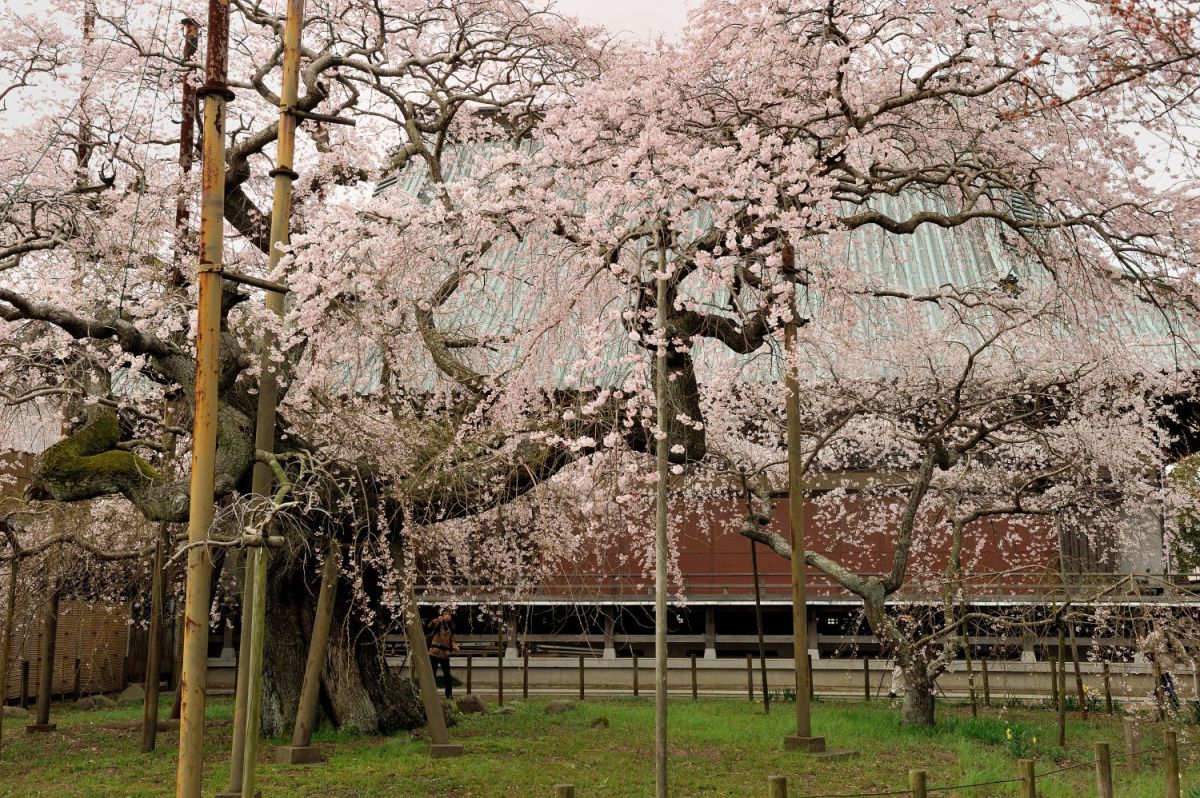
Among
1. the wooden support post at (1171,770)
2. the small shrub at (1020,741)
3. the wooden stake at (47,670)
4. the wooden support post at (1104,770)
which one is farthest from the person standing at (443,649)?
the wooden support post at (1171,770)

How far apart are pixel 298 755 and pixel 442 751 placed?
4.41 ft

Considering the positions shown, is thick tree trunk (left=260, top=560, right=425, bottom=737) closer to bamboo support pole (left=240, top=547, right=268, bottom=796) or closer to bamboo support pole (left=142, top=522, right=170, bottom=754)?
bamboo support pole (left=142, top=522, right=170, bottom=754)

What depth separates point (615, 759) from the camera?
10719 mm

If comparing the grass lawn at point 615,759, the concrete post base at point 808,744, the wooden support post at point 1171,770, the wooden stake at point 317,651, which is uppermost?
the wooden stake at point 317,651

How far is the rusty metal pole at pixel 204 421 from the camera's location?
5184 mm

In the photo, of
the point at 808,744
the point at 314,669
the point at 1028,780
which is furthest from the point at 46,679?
the point at 1028,780

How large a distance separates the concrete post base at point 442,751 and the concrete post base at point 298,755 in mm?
1024

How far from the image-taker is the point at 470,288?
33.1ft

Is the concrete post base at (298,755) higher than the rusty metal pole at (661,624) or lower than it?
lower

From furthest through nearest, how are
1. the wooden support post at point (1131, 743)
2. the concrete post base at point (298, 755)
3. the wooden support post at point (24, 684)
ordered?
the wooden support post at point (24, 684) → the concrete post base at point (298, 755) → the wooden support post at point (1131, 743)

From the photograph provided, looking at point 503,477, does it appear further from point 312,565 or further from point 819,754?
point 819,754

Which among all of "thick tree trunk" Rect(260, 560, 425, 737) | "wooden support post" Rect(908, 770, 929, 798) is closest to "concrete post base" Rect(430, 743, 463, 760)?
"thick tree trunk" Rect(260, 560, 425, 737)

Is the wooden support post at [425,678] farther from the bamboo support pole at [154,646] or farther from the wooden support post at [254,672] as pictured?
the wooden support post at [254,672]

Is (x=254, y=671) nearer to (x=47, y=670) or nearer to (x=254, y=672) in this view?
(x=254, y=672)
